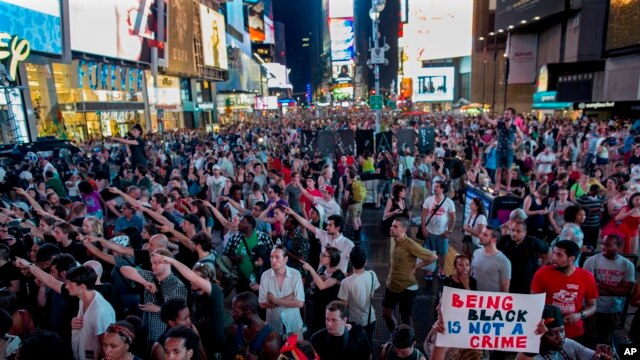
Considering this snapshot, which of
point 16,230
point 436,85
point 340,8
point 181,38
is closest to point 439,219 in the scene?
point 16,230

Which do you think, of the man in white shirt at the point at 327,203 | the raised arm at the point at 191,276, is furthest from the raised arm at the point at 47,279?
the man in white shirt at the point at 327,203

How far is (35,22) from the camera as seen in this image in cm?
2184

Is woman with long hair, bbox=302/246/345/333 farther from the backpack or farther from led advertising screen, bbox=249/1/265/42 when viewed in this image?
led advertising screen, bbox=249/1/265/42

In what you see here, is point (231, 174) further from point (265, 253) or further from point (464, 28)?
point (464, 28)

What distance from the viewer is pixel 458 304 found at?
329cm

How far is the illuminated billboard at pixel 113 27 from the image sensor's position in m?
29.0

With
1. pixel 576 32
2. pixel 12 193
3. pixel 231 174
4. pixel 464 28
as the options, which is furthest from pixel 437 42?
pixel 12 193

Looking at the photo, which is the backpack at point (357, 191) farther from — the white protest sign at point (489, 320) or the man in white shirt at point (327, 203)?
the white protest sign at point (489, 320)

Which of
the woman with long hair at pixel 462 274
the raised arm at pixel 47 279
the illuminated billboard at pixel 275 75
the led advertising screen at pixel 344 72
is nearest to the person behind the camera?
the raised arm at pixel 47 279

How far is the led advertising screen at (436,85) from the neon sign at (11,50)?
47.1 metres

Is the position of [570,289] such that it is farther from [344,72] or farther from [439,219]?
[344,72]

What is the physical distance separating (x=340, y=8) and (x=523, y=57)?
3821 inches

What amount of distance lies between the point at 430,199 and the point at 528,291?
2347 millimetres

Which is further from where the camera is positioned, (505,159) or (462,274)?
(505,159)
